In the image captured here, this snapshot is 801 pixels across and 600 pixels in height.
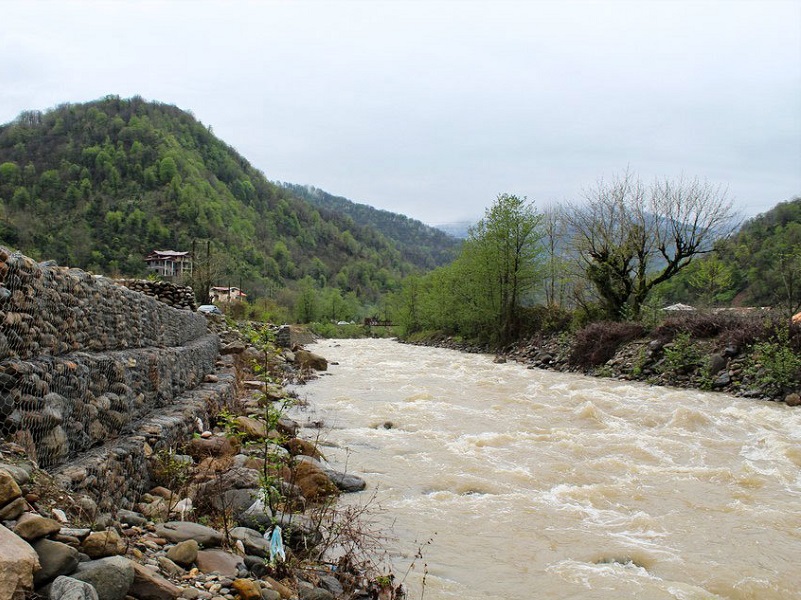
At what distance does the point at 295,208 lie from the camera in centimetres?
14300

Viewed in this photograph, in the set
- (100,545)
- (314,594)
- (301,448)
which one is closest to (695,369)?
(301,448)

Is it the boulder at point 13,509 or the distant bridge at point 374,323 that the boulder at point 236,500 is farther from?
the distant bridge at point 374,323

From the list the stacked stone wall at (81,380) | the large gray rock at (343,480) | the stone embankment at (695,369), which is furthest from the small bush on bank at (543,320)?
the stacked stone wall at (81,380)

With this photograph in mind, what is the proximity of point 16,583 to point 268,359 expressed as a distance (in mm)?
2530

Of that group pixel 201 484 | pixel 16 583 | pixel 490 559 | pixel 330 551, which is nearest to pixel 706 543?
pixel 490 559

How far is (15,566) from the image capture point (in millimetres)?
2221

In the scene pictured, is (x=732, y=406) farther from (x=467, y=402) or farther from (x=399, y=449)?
(x=399, y=449)

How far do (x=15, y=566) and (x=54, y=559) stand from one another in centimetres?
30

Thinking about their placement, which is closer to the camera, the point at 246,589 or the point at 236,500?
the point at 246,589

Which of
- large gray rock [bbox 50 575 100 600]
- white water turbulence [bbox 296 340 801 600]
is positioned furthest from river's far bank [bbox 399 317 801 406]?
large gray rock [bbox 50 575 100 600]

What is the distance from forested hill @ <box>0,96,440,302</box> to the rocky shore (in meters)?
29.2

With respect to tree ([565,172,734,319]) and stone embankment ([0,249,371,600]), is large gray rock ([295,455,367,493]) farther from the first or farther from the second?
tree ([565,172,734,319])

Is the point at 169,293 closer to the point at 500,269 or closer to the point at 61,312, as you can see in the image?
the point at 61,312

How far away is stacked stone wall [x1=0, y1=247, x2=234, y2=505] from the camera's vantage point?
12.5ft
